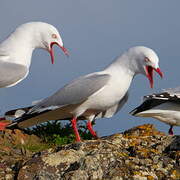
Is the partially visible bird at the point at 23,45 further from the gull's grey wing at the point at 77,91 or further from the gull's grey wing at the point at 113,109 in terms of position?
the gull's grey wing at the point at 113,109

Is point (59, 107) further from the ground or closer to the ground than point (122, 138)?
closer to the ground

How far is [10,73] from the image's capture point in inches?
395

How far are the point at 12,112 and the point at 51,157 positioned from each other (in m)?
5.32

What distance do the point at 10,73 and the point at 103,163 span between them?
5128 millimetres

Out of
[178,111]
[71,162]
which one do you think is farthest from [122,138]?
[178,111]

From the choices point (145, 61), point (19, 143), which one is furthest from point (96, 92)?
point (19, 143)

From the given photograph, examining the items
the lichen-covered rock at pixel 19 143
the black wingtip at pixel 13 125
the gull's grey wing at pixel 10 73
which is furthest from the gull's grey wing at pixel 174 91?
the black wingtip at pixel 13 125

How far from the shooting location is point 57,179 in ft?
17.0

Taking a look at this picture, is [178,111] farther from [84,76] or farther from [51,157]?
[51,157]

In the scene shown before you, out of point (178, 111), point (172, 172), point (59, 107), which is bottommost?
point (178, 111)

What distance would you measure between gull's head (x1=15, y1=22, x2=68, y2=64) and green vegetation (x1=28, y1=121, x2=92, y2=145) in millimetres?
1400

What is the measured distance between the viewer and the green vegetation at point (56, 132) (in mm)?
10539

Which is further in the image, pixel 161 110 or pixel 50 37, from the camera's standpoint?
pixel 161 110

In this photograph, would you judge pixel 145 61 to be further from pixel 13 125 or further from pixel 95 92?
pixel 13 125
